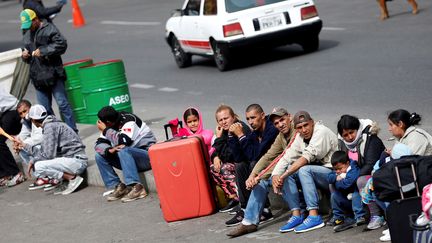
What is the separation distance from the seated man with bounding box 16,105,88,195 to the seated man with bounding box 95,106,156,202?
2.32 ft

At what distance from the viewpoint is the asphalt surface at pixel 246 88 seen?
10875 millimetres

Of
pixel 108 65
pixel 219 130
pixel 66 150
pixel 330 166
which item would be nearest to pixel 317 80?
pixel 108 65

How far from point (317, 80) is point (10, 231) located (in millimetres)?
7335

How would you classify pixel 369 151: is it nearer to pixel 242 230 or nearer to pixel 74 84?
pixel 242 230

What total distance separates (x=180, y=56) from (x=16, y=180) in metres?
8.73

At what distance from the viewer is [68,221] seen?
38.3ft

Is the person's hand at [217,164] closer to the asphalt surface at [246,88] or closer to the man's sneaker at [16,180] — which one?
the asphalt surface at [246,88]

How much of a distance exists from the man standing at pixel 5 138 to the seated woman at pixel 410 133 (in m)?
6.80

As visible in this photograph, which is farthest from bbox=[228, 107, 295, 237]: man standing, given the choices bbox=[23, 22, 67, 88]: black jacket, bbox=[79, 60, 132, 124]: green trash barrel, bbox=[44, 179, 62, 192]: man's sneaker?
bbox=[79, 60, 132, 124]: green trash barrel

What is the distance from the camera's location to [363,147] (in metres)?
9.20

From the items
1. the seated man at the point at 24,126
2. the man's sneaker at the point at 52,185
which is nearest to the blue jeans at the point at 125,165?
the man's sneaker at the point at 52,185

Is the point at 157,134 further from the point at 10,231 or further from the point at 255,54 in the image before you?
the point at 255,54

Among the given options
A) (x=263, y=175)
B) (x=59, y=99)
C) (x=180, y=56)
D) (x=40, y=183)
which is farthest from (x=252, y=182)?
→ (x=180, y=56)

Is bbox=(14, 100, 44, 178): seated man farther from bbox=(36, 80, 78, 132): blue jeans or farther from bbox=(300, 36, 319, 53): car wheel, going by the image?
bbox=(300, 36, 319, 53): car wheel
